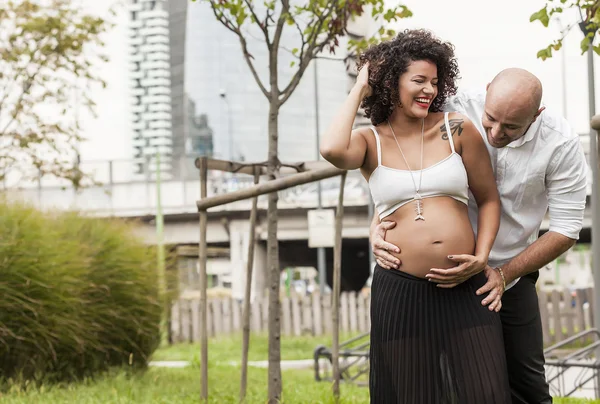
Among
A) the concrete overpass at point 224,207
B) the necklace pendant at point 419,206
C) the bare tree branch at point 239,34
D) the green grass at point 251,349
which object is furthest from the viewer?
the concrete overpass at point 224,207

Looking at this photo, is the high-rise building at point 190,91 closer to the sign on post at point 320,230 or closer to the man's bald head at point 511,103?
the sign on post at point 320,230

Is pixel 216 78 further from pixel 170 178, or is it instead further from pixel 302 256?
pixel 170 178

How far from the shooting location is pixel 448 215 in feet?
10.2

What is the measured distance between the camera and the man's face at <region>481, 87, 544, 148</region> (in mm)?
3010

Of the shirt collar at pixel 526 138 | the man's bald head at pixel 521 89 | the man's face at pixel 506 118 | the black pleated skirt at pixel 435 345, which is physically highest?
the man's bald head at pixel 521 89

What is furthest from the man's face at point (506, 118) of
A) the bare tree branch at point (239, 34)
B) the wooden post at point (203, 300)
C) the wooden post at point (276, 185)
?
Answer: the bare tree branch at point (239, 34)

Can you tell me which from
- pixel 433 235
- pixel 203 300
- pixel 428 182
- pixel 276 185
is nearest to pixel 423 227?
pixel 433 235

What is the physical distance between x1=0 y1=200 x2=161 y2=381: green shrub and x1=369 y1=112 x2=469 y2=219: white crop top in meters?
4.86

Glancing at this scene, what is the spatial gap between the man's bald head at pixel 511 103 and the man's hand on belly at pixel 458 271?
0.42 metres

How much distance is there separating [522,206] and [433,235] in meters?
0.45

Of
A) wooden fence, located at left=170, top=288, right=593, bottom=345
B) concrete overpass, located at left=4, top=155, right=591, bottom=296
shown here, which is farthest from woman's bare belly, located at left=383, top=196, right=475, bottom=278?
concrete overpass, located at left=4, top=155, right=591, bottom=296

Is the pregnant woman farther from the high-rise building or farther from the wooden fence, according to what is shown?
the high-rise building

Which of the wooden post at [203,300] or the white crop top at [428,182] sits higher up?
the white crop top at [428,182]

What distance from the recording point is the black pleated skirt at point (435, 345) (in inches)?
119
